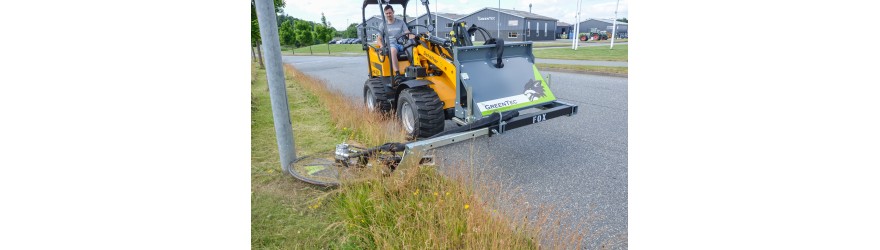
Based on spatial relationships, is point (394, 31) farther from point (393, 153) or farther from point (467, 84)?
point (393, 153)

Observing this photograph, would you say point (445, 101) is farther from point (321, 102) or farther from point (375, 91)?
point (321, 102)

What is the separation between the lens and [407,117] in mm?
4656

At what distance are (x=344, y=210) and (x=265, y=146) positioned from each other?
2.34 m

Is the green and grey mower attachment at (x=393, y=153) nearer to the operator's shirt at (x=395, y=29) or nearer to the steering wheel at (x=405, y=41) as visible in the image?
the steering wheel at (x=405, y=41)

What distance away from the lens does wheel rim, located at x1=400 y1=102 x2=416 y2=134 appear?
456cm

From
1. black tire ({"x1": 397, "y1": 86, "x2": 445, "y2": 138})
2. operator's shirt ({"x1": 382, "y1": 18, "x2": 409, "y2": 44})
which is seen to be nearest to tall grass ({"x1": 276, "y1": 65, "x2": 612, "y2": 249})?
black tire ({"x1": 397, "y1": 86, "x2": 445, "y2": 138})

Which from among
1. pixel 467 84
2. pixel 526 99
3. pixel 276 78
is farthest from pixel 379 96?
pixel 276 78

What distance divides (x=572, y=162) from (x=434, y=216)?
1856 mm

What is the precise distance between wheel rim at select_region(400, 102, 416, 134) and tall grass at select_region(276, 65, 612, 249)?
1.50 m

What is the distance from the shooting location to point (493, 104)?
153 inches

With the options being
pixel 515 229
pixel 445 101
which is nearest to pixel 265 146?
pixel 445 101

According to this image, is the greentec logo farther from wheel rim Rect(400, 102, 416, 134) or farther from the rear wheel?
the rear wheel

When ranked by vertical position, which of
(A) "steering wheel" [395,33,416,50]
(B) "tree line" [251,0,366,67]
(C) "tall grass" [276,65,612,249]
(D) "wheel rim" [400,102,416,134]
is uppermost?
(B) "tree line" [251,0,366,67]

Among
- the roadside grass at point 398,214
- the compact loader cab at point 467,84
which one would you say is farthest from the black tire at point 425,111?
the roadside grass at point 398,214
